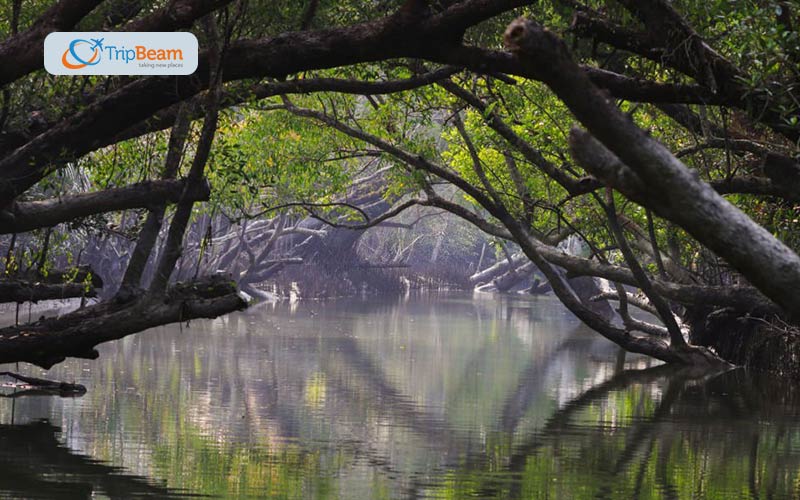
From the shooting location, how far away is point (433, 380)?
18.2 metres

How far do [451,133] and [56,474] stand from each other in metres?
15.1

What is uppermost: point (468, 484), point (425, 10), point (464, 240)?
point (464, 240)

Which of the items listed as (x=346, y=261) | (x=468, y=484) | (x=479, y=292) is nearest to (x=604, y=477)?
(x=468, y=484)

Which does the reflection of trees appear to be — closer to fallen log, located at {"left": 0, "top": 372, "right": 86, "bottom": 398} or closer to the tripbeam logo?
fallen log, located at {"left": 0, "top": 372, "right": 86, "bottom": 398}

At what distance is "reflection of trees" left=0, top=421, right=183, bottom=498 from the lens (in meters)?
8.95

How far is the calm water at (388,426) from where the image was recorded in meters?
9.82

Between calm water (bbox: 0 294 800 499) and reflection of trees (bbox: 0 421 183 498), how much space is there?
2 centimetres

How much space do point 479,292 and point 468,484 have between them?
150ft

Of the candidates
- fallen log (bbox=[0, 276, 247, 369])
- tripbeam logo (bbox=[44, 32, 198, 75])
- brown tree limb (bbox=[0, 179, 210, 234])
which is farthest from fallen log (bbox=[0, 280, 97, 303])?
tripbeam logo (bbox=[44, 32, 198, 75])

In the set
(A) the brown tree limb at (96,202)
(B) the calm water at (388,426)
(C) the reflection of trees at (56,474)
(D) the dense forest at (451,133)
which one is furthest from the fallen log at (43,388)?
(A) the brown tree limb at (96,202)

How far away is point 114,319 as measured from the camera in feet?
33.5

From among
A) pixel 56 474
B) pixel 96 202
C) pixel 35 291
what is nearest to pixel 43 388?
pixel 35 291

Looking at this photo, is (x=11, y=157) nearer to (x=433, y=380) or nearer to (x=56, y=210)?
(x=56, y=210)

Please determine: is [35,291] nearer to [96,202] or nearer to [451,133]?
[96,202]
